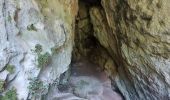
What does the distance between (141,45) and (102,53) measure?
3.29m

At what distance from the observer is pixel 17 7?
16.8ft

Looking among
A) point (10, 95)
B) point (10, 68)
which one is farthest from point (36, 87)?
point (10, 68)

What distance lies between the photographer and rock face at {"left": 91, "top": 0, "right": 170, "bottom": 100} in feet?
19.2

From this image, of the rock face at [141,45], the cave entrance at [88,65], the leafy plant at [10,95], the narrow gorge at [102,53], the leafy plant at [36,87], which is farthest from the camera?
the cave entrance at [88,65]

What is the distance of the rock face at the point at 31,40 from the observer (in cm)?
470

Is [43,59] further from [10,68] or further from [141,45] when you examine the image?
[141,45]

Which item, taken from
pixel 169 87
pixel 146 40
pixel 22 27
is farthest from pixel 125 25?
pixel 22 27

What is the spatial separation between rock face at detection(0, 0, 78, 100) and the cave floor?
115 cm

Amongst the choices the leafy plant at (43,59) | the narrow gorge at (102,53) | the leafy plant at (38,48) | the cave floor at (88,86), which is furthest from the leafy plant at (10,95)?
the cave floor at (88,86)

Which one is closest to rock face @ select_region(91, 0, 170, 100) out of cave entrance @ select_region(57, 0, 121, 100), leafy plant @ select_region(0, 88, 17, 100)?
cave entrance @ select_region(57, 0, 121, 100)

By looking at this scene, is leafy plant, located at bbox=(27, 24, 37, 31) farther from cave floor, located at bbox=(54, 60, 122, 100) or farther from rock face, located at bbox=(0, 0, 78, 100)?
cave floor, located at bbox=(54, 60, 122, 100)

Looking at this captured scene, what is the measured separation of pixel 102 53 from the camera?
9.68 m

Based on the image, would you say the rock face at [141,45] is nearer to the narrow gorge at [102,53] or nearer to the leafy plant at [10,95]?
the narrow gorge at [102,53]

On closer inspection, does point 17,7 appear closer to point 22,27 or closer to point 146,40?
point 22,27
